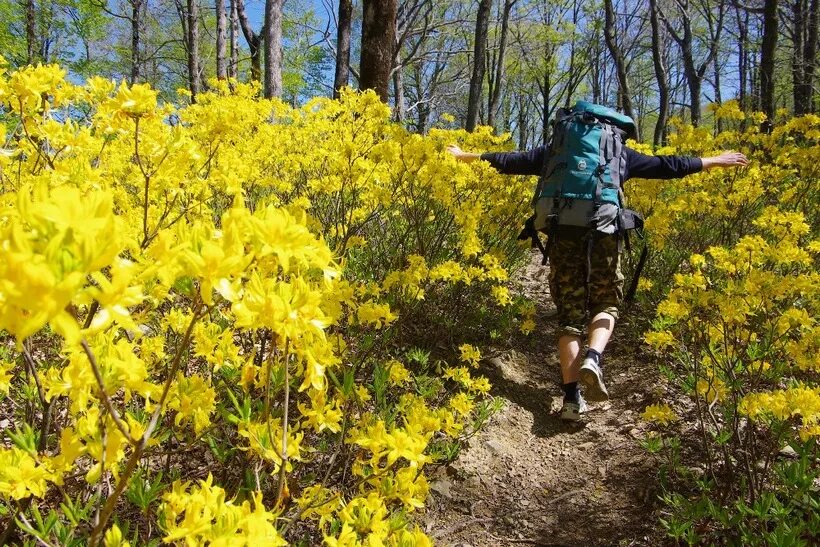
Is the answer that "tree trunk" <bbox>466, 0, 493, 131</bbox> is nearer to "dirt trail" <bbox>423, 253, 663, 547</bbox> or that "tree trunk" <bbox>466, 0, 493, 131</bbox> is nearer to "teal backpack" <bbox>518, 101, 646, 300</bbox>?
"teal backpack" <bbox>518, 101, 646, 300</bbox>

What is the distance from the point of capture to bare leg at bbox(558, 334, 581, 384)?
133 inches

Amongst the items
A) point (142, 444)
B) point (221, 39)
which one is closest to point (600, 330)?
point (142, 444)

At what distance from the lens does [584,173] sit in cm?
327

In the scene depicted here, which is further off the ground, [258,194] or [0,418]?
[258,194]

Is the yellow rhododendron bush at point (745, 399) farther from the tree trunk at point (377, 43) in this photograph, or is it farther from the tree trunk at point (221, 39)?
the tree trunk at point (221, 39)

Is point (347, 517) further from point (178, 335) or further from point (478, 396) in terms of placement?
point (478, 396)

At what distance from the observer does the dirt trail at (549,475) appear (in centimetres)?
248

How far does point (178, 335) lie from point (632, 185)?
4.37 meters

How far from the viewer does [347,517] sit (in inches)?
54.1

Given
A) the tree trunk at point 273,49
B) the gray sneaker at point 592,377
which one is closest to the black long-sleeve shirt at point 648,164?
the gray sneaker at point 592,377

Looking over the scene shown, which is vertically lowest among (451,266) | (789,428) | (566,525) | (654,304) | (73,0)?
(566,525)

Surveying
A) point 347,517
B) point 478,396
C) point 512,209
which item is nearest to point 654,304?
point 512,209

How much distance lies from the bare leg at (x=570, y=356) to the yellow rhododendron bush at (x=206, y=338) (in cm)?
62

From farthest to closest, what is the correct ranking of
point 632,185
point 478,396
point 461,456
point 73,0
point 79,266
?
point 73,0 < point 632,185 < point 478,396 < point 461,456 < point 79,266
